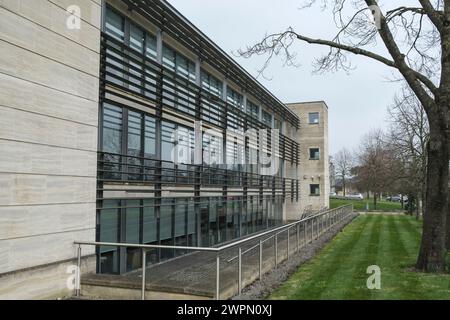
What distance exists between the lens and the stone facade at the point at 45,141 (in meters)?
6.25

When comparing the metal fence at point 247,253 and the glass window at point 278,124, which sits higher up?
the glass window at point 278,124

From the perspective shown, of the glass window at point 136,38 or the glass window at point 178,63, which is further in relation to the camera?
the glass window at point 178,63

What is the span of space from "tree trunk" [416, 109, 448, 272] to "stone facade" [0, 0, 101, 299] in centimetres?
731

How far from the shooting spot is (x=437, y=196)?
9969 mm

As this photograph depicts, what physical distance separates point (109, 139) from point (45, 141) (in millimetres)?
2626

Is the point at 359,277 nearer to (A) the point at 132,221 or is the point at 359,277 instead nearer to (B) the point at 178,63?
(A) the point at 132,221

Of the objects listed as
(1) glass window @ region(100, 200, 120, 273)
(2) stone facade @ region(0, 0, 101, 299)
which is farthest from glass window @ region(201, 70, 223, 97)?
(2) stone facade @ region(0, 0, 101, 299)

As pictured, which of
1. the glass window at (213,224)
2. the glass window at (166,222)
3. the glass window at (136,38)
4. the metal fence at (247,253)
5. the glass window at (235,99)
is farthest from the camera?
the glass window at (235,99)

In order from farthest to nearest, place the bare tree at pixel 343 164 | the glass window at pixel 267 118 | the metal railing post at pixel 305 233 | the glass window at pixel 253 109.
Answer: the bare tree at pixel 343 164 < the glass window at pixel 267 118 < the glass window at pixel 253 109 < the metal railing post at pixel 305 233

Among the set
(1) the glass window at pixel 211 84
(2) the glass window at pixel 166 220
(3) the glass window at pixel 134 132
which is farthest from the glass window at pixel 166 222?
(1) the glass window at pixel 211 84

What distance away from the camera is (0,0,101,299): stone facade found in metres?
6.25

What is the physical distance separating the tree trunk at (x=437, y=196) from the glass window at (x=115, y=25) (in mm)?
7403

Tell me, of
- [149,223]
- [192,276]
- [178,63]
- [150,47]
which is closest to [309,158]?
[178,63]

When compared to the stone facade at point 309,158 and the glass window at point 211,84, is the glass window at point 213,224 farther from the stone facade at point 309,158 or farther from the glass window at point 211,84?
the stone facade at point 309,158
